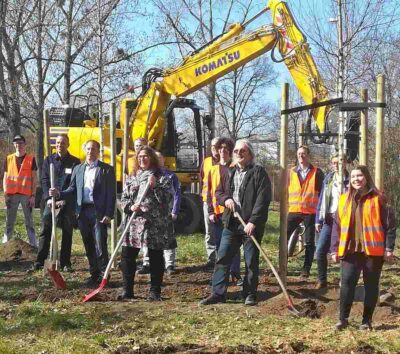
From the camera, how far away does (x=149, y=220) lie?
7055mm

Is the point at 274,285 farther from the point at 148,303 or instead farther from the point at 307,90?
the point at 307,90

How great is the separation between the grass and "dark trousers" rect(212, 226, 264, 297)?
23cm

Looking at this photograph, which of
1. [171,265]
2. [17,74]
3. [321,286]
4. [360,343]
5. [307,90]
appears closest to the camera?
[360,343]

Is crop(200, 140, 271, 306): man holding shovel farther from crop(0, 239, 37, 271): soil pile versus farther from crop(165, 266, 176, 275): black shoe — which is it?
crop(0, 239, 37, 271): soil pile

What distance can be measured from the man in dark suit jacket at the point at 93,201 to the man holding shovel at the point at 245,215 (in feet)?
5.88

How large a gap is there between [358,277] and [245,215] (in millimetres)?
1494

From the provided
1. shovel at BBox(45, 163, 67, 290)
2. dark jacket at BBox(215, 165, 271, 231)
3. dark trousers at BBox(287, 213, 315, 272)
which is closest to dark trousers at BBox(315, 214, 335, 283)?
dark trousers at BBox(287, 213, 315, 272)

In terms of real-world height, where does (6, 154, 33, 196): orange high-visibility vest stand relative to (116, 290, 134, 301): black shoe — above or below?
above

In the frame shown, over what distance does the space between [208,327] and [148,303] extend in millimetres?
1256

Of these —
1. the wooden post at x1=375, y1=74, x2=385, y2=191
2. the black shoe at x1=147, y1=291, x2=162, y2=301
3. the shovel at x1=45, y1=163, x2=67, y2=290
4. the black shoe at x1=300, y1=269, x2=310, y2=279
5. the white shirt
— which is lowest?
the black shoe at x1=300, y1=269, x2=310, y2=279

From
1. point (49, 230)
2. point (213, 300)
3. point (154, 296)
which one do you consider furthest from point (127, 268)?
point (49, 230)

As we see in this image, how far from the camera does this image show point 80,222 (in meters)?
Result: 8.20

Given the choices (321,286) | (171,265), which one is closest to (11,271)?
(171,265)

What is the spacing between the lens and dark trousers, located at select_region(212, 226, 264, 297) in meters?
6.89
